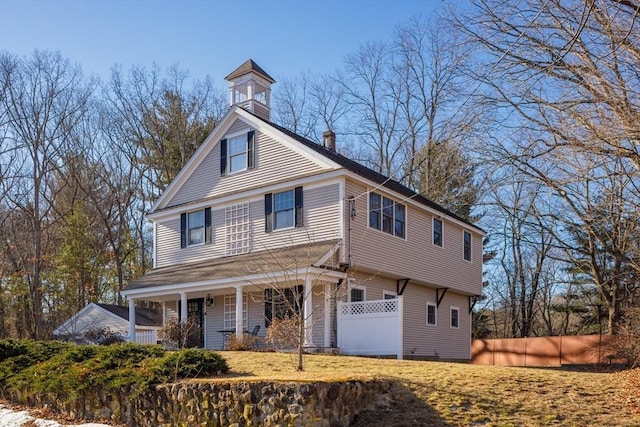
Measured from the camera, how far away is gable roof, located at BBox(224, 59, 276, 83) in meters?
22.5

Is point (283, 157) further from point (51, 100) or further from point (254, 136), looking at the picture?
point (51, 100)

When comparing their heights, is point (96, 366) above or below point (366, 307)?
below

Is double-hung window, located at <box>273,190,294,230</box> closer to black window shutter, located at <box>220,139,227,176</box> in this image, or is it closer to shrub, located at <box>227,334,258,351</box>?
black window shutter, located at <box>220,139,227,176</box>

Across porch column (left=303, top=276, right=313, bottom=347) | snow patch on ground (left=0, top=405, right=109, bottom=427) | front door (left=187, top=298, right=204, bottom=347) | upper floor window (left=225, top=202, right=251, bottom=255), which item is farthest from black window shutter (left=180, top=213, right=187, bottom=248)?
snow patch on ground (left=0, top=405, right=109, bottom=427)

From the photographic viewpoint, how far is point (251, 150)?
21.0m

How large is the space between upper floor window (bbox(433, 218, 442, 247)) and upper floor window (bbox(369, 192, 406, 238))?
2.41 meters

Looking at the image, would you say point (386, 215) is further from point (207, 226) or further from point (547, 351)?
point (547, 351)

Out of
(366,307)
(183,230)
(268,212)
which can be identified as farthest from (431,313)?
(183,230)

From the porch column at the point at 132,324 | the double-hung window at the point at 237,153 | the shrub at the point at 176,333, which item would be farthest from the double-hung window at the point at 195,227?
the shrub at the point at 176,333

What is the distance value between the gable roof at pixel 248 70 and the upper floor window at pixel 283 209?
17.2 feet

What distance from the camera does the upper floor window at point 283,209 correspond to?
19.0 metres

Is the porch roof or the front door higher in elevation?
the porch roof

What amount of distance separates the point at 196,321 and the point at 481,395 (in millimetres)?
13393

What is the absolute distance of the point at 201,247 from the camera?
Answer: 2188cm
